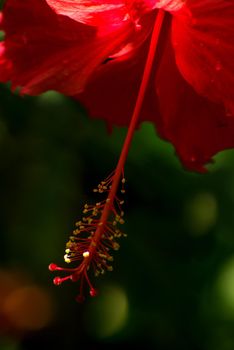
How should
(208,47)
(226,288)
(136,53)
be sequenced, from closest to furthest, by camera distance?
(208,47), (136,53), (226,288)

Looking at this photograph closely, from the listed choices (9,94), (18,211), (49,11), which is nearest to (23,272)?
(18,211)

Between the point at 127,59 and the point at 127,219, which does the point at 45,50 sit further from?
the point at 127,219

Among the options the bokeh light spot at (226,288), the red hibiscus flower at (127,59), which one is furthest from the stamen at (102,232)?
the bokeh light spot at (226,288)

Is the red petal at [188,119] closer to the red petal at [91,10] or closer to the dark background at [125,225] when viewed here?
the red petal at [91,10]

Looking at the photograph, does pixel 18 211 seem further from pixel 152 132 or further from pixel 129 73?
pixel 129 73

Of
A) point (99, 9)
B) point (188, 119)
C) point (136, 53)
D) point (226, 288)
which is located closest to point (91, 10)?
point (99, 9)

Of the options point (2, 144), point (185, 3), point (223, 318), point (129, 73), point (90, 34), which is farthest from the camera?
point (2, 144)
